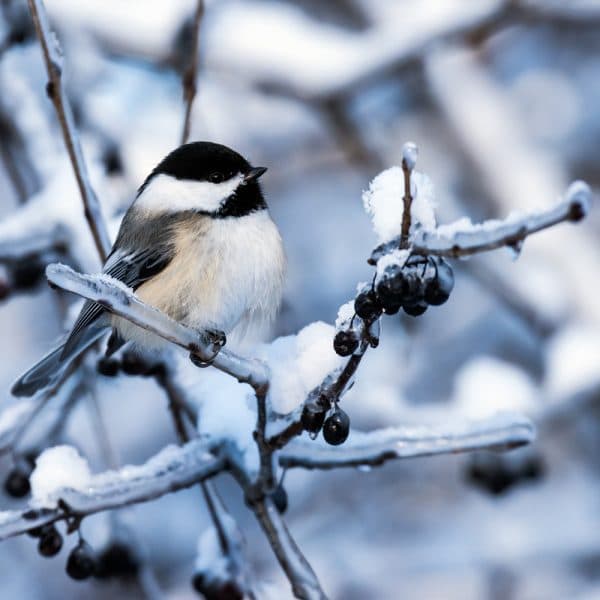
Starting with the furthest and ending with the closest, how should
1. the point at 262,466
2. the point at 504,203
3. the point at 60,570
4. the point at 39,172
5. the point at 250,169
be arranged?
1. the point at 60,570
2. the point at 504,203
3. the point at 39,172
4. the point at 250,169
5. the point at 262,466

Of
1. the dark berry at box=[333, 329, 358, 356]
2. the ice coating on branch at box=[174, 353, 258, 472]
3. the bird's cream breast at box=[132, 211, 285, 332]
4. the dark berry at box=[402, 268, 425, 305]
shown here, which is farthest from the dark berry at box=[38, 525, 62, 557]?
the dark berry at box=[402, 268, 425, 305]

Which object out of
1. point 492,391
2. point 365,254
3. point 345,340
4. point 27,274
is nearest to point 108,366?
point 27,274

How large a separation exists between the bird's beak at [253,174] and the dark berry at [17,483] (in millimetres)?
771

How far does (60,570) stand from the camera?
3.96 meters

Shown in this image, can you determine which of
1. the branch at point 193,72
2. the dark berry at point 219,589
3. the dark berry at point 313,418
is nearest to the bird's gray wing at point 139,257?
the branch at point 193,72

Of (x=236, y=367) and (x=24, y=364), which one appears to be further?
(x=24, y=364)

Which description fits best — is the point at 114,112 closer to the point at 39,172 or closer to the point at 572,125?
the point at 39,172

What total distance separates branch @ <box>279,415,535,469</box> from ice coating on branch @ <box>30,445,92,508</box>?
0.32m

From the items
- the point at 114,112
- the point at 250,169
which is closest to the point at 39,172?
the point at 114,112

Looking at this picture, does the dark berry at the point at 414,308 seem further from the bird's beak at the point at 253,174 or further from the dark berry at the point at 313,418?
the bird's beak at the point at 253,174

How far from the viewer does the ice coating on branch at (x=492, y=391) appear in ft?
8.52

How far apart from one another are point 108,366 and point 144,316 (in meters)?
0.67

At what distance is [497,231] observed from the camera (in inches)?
37.2

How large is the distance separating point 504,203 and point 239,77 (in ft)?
3.44
